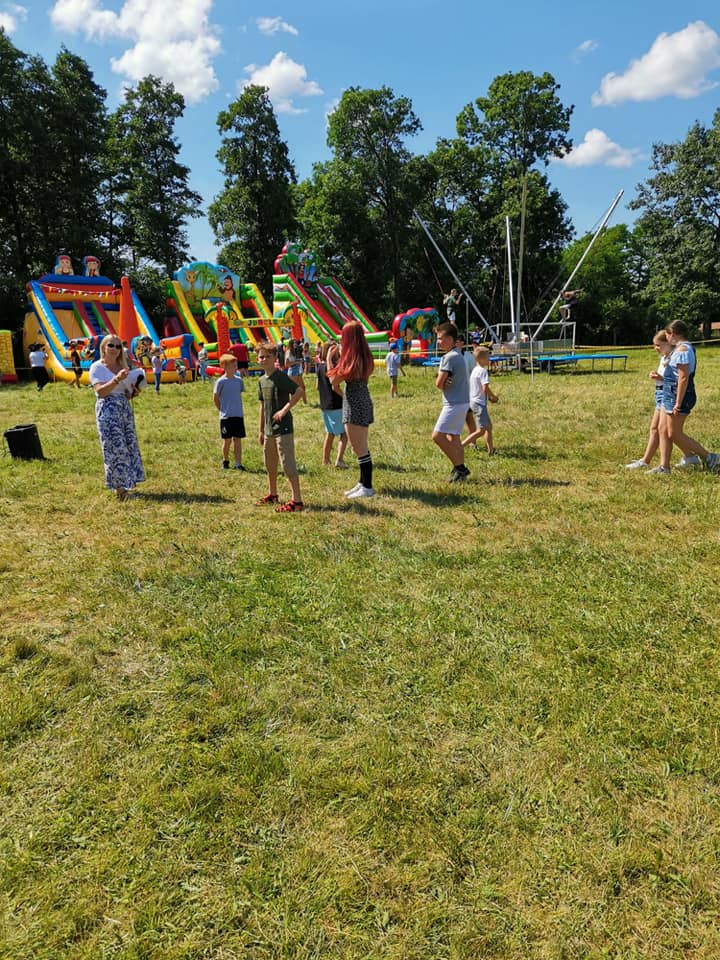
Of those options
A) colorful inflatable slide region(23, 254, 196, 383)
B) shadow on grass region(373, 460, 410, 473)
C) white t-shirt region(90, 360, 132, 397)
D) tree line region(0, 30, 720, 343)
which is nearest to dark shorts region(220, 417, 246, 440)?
white t-shirt region(90, 360, 132, 397)

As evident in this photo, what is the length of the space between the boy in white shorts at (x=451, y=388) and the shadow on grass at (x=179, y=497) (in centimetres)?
258

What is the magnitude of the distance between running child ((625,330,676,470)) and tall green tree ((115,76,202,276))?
3559 centimetres

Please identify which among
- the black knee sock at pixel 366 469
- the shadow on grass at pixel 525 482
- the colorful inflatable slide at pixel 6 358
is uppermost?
the colorful inflatable slide at pixel 6 358

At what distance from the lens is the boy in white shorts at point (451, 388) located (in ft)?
21.8

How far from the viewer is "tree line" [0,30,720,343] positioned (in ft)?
111

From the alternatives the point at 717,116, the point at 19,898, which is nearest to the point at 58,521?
the point at 19,898

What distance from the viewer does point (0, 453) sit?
9297mm

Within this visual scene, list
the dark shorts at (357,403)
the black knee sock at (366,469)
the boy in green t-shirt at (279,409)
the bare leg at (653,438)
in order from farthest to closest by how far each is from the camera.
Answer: the bare leg at (653,438), the black knee sock at (366,469), the dark shorts at (357,403), the boy in green t-shirt at (279,409)

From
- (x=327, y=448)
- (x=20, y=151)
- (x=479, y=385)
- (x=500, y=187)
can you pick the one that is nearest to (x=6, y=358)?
(x=20, y=151)

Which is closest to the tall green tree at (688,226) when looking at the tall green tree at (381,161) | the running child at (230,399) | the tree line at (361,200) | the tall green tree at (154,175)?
the tree line at (361,200)

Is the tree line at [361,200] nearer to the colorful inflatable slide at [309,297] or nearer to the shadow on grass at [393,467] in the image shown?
the colorful inflatable slide at [309,297]

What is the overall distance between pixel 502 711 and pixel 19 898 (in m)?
2.06

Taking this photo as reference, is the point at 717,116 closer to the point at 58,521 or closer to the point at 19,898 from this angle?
the point at 58,521

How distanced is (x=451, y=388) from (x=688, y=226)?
37574 millimetres
